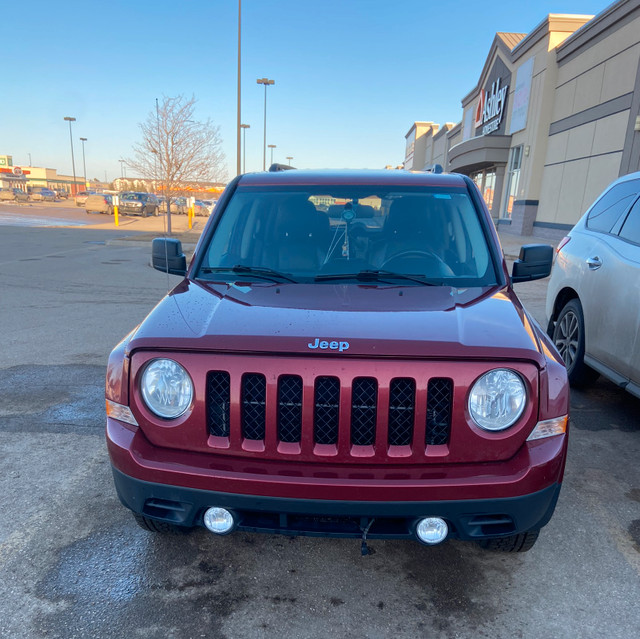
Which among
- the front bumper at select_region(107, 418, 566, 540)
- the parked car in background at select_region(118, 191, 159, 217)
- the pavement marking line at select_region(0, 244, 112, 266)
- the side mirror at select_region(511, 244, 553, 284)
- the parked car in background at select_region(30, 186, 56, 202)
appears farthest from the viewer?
the parked car in background at select_region(30, 186, 56, 202)

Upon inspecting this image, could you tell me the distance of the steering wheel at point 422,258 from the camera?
2979 mm

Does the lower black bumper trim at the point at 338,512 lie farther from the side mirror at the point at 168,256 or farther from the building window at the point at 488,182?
the building window at the point at 488,182

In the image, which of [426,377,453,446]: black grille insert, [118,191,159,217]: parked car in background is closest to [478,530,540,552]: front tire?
[426,377,453,446]: black grille insert

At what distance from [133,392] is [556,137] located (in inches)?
989

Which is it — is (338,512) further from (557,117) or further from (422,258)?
(557,117)

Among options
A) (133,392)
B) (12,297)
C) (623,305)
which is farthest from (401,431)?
(12,297)

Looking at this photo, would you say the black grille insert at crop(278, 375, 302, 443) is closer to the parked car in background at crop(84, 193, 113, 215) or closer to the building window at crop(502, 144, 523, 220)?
the building window at crop(502, 144, 523, 220)

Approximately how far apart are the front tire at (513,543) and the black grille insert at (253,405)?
3.85ft

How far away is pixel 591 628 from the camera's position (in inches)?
85.5

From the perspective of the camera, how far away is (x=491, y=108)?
1261 inches

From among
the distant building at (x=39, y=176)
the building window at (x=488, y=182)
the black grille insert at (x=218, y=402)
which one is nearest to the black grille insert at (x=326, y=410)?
the black grille insert at (x=218, y=402)

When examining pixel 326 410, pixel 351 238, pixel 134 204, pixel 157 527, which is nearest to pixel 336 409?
pixel 326 410

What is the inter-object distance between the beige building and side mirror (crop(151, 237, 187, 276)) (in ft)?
56.8

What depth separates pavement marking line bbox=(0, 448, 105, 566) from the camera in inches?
102
